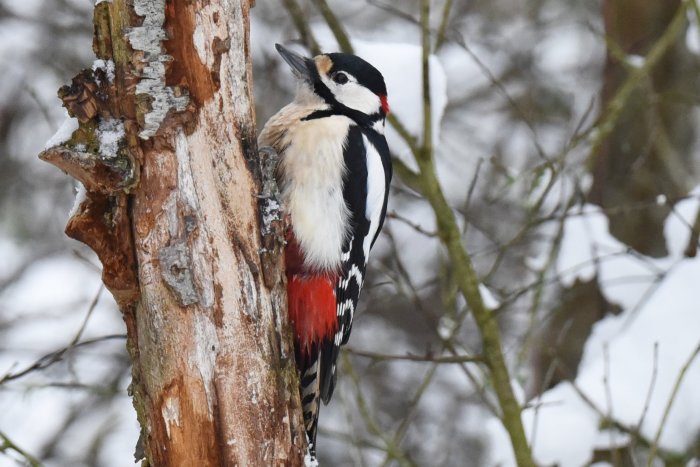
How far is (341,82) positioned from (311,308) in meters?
0.93

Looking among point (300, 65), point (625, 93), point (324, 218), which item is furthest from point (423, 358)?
point (625, 93)

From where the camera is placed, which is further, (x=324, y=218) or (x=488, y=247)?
(x=488, y=247)

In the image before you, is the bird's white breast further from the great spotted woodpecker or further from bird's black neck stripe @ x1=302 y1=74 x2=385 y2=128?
bird's black neck stripe @ x1=302 y1=74 x2=385 y2=128

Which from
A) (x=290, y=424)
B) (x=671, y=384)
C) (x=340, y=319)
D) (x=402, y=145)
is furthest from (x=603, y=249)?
(x=290, y=424)

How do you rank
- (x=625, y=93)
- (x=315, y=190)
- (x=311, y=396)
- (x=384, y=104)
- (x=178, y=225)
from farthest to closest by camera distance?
(x=625, y=93) → (x=384, y=104) → (x=315, y=190) → (x=311, y=396) → (x=178, y=225)

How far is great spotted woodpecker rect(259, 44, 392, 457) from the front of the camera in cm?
280

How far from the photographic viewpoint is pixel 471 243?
24.3 ft

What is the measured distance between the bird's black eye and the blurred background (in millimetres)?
301

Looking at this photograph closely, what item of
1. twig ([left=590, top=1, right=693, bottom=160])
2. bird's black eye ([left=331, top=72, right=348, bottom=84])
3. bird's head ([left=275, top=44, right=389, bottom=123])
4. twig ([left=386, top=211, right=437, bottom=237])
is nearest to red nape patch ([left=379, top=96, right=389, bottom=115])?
bird's head ([left=275, top=44, right=389, bottom=123])

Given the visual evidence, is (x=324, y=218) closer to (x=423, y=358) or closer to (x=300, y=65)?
(x=423, y=358)

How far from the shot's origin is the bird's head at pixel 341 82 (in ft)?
10.8

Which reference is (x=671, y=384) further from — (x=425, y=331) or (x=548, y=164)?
(x=425, y=331)

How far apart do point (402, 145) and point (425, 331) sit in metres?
3.62

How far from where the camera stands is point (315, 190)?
9.46 feet
